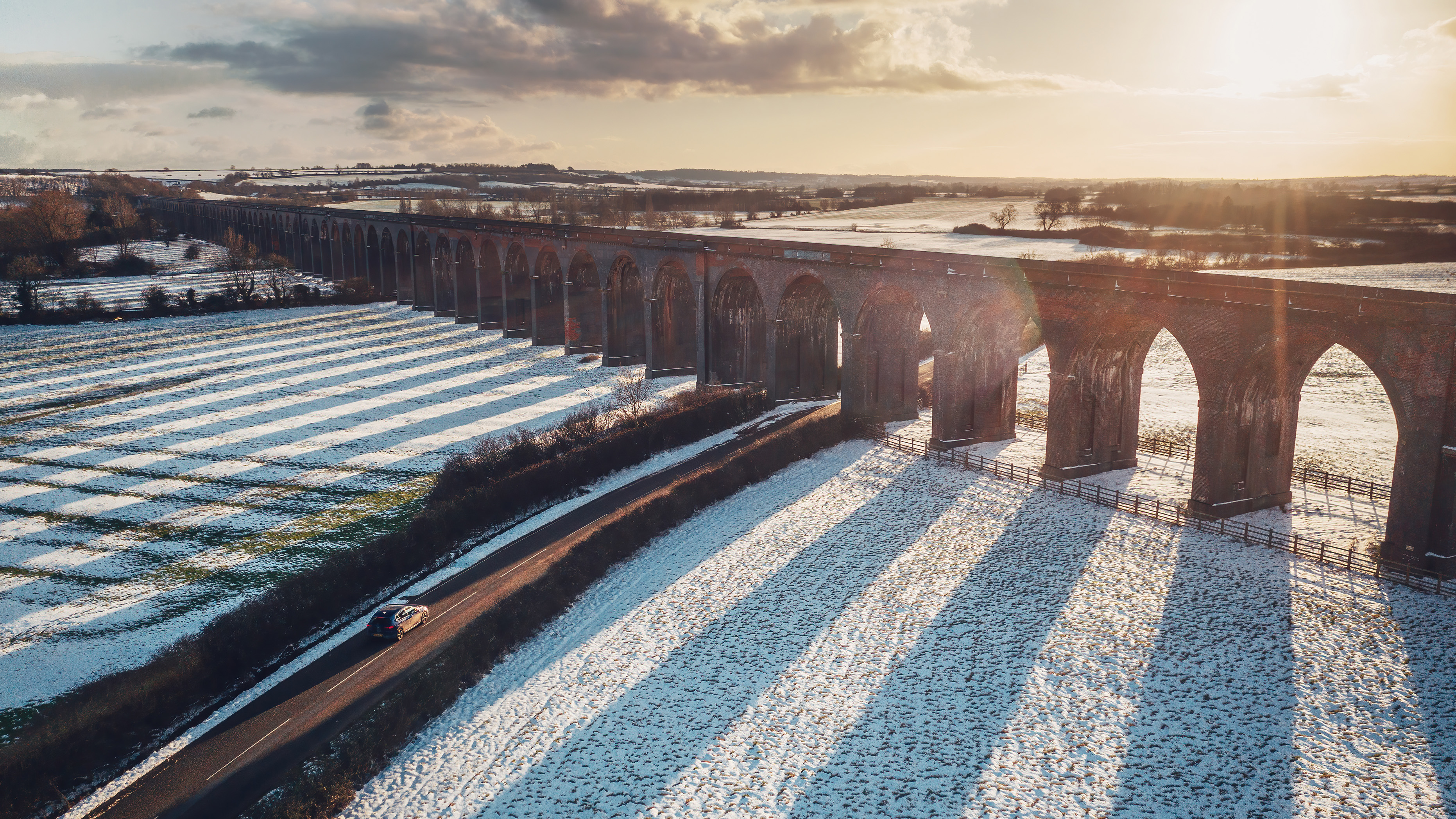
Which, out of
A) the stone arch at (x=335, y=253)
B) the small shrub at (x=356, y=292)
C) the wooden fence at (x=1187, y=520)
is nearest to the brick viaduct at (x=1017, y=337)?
the wooden fence at (x=1187, y=520)

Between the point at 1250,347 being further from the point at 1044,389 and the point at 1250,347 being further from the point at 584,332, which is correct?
the point at 584,332

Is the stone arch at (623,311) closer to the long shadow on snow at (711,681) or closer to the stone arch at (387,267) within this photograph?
the long shadow on snow at (711,681)

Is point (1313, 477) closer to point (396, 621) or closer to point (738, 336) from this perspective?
point (738, 336)


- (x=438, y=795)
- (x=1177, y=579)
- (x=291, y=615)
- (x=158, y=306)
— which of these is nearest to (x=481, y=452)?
(x=291, y=615)

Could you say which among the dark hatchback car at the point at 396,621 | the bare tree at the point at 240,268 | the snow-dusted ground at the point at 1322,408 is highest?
the bare tree at the point at 240,268

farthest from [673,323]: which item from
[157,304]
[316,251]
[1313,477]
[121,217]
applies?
[121,217]
